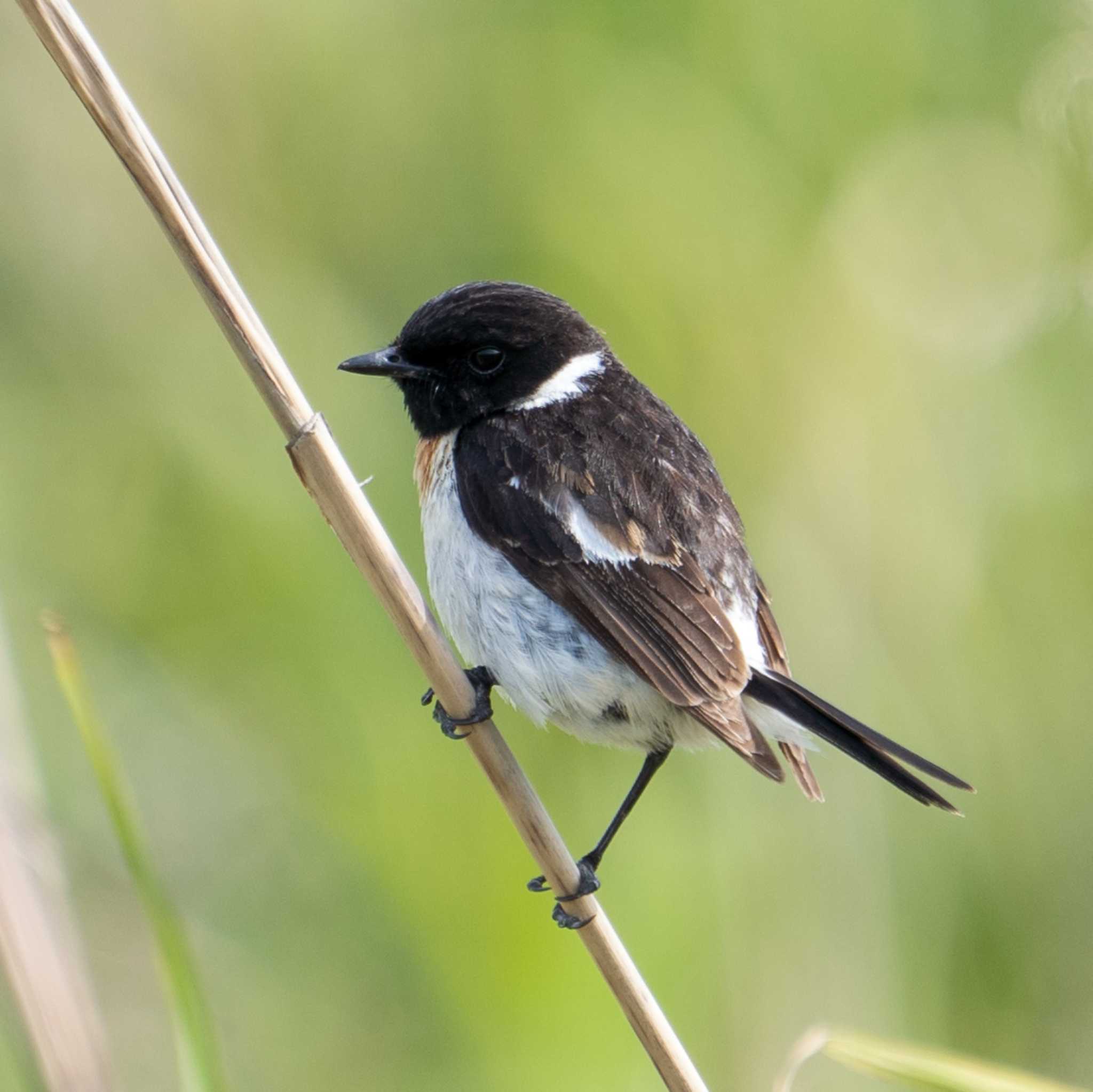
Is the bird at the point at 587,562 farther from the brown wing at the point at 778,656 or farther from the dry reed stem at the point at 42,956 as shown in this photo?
the dry reed stem at the point at 42,956

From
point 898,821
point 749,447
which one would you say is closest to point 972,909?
point 898,821

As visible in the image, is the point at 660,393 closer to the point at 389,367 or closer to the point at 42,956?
the point at 389,367

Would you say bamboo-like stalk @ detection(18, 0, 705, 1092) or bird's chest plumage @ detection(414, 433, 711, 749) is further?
bird's chest plumage @ detection(414, 433, 711, 749)

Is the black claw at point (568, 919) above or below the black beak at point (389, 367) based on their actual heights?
below

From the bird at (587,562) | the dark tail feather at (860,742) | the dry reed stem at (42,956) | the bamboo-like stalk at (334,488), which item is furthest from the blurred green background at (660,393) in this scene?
the dry reed stem at (42,956)

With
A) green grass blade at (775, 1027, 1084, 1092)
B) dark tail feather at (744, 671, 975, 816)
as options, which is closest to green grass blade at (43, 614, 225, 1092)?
green grass blade at (775, 1027, 1084, 1092)

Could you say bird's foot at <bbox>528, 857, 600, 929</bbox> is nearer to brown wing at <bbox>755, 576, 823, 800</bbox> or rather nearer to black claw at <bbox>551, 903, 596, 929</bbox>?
black claw at <bbox>551, 903, 596, 929</bbox>

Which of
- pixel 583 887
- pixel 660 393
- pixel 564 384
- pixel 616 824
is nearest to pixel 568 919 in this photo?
pixel 583 887
